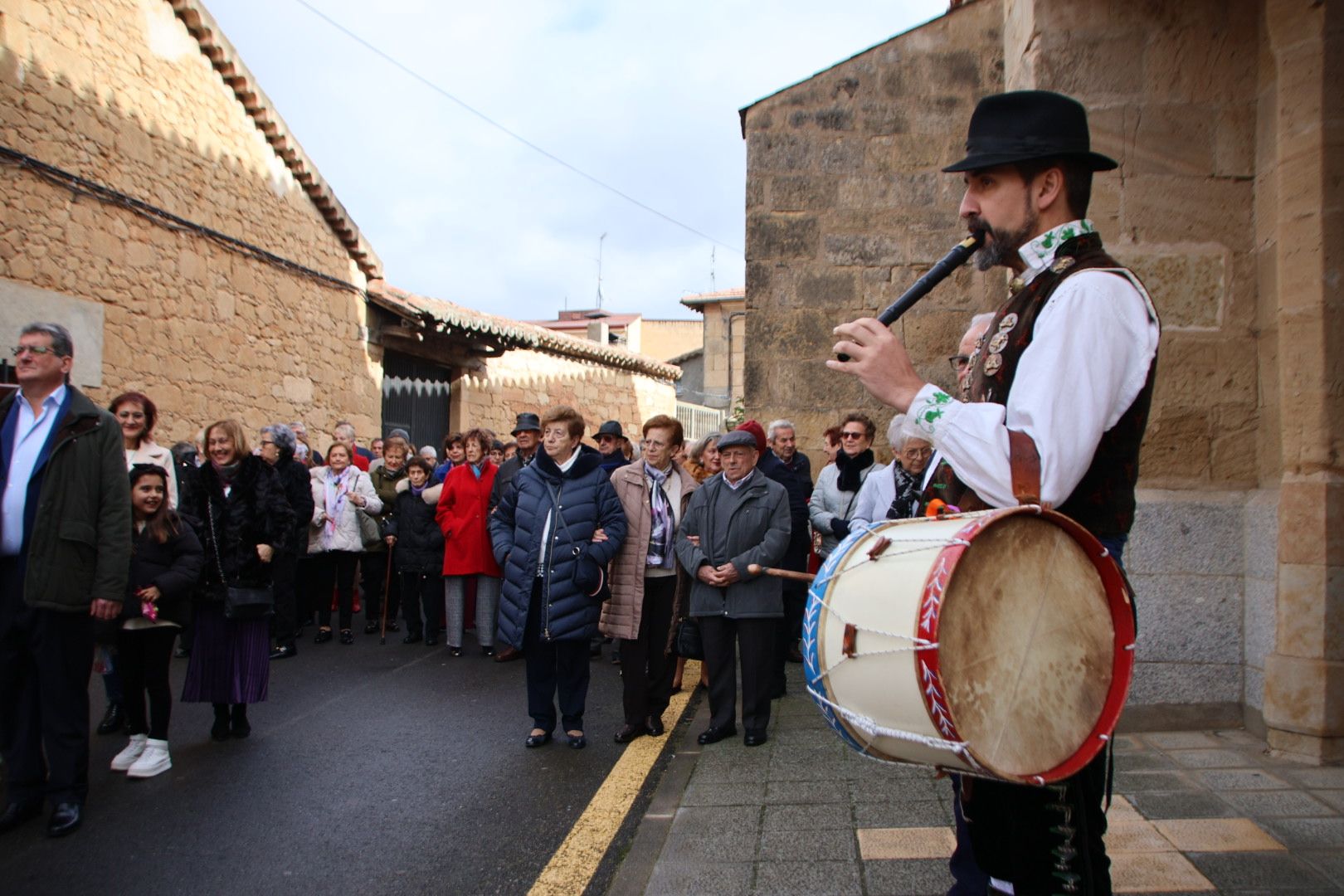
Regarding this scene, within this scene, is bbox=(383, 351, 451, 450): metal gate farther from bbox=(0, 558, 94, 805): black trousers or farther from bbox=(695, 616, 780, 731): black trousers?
bbox=(0, 558, 94, 805): black trousers

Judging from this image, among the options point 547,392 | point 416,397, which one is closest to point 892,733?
point 416,397

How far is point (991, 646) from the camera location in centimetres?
187

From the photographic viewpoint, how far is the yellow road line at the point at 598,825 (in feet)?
12.1

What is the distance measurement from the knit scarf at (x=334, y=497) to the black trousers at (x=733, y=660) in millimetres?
4728

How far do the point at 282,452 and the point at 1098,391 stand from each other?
23.1 feet

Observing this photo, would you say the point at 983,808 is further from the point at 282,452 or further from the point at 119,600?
the point at 282,452

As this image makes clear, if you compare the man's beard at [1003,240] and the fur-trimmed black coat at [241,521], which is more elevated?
the man's beard at [1003,240]

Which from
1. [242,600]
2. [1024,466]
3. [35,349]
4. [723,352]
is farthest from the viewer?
[723,352]

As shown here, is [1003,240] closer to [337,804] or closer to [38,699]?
[337,804]

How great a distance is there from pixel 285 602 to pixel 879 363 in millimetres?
7584

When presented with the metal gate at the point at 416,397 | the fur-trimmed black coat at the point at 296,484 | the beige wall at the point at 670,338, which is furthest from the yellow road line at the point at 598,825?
the beige wall at the point at 670,338

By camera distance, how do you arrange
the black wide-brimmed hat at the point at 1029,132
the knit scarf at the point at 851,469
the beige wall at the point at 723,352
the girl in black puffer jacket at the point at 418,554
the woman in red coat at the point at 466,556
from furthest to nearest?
1. the beige wall at the point at 723,352
2. the girl in black puffer jacket at the point at 418,554
3. the woman in red coat at the point at 466,556
4. the knit scarf at the point at 851,469
5. the black wide-brimmed hat at the point at 1029,132

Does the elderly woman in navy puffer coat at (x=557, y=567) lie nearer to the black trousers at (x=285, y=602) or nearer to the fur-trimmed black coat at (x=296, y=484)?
the fur-trimmed black coat at (x=296, y=484)

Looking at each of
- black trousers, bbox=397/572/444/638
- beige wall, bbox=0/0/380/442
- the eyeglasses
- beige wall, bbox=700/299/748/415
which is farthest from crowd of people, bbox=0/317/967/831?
beige wall, bbox=700/299/748/415
